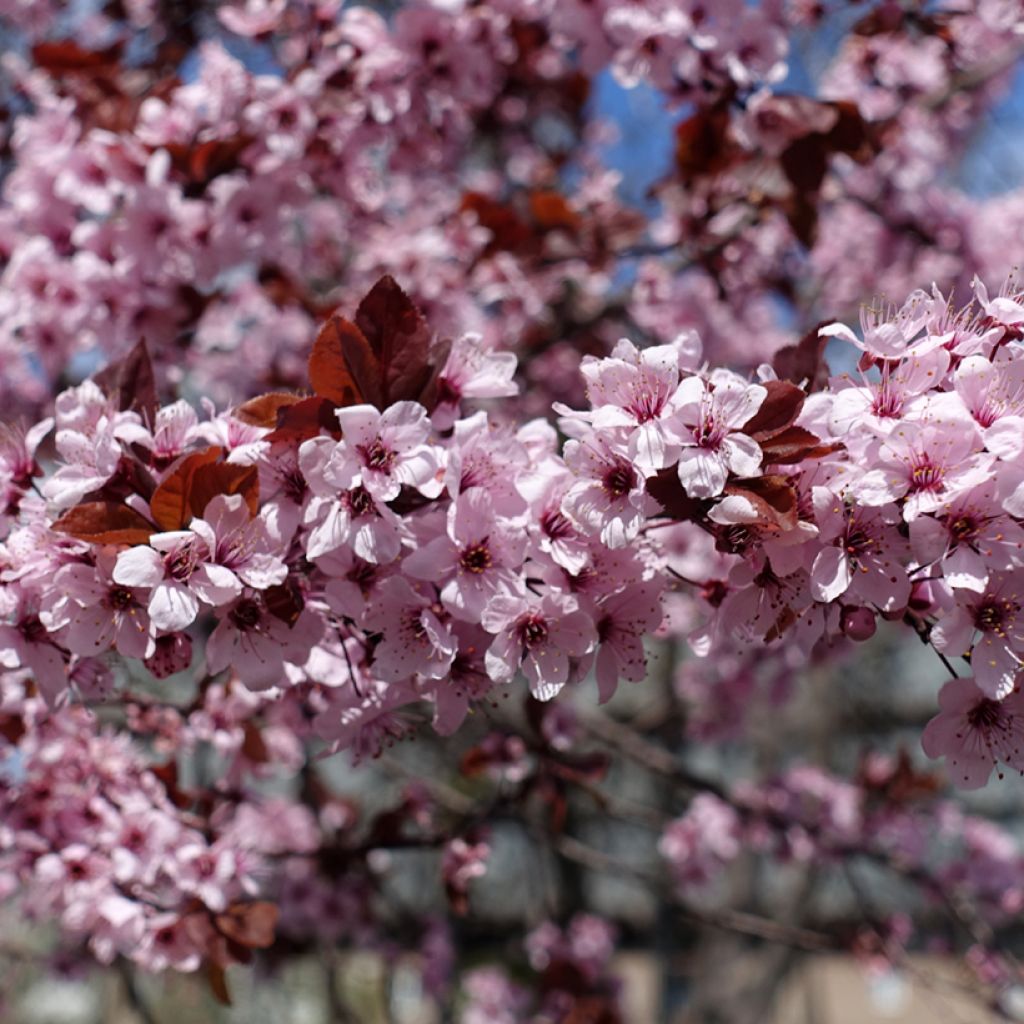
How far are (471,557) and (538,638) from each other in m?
0.14

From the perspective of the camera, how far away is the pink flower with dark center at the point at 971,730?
1328 millimetres

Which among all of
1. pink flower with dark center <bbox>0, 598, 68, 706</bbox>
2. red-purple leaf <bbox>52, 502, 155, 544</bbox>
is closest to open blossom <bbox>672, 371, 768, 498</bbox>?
red-purple leaf <bbox>52, 502, 155, 544</bbox>

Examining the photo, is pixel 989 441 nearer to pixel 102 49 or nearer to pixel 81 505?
pixel 81 505

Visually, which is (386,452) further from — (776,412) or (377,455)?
(776,412)

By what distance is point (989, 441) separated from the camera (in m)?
1.16

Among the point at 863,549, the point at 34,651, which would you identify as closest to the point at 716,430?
the point at 863,549

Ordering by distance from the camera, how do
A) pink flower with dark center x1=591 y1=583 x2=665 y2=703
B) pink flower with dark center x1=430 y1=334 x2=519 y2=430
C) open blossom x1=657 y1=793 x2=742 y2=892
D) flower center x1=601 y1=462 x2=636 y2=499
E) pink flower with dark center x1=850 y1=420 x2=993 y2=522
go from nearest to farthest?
pink flower with dark center x1=850 y1=420 x2=993 y2=522 < flower center x1=601 y1=462 x2=636 y2=499 < pink flower with dark center x1=591 y1=583 x2=665 y2=703 < pink flower with dark center x1=430 y1=334 x2=519 y2=430 < open blossom x1=657 y1=793 x2=742 y2=892

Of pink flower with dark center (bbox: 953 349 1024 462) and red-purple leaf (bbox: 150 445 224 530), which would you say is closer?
pink flower with dark center (bbox: 953 349 1024 462)

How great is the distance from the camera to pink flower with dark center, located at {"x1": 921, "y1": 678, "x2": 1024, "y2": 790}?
4.36ft

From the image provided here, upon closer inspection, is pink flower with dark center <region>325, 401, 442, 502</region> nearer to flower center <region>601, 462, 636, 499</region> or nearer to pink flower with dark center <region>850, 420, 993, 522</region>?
flower center <region>601, 462, 636, 499</region>

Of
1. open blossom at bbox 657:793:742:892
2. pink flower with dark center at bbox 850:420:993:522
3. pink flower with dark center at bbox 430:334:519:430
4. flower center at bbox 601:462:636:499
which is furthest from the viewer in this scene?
open blossom at bbox 657:793:742:892

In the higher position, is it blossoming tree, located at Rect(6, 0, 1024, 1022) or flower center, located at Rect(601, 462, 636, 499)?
flower center, located at Rect(601, 462, 636, 499)

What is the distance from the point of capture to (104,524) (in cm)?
130

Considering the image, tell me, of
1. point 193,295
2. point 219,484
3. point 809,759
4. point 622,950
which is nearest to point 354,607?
point 219,484
